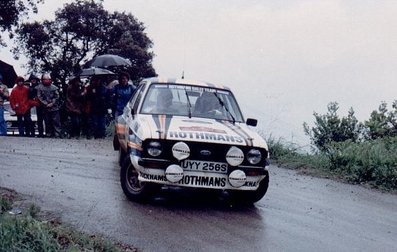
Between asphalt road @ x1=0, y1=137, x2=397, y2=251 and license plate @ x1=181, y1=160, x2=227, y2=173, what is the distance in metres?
0.59

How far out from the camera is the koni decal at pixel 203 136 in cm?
695

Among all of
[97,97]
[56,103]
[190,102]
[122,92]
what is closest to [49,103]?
[56,103]

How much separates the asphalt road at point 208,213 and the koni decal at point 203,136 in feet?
3.25

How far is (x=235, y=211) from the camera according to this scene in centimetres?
739

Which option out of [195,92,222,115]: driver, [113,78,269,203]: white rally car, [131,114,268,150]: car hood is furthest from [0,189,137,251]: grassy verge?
[195,92,222,115]: driver

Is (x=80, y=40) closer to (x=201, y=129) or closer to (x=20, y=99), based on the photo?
(x=20, y=99)

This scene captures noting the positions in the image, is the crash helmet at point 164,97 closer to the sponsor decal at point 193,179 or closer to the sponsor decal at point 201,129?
the sponsor decal at point 201,129

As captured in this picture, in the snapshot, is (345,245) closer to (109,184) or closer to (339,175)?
(109,184)

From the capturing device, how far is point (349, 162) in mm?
11602

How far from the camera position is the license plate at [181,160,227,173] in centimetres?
695

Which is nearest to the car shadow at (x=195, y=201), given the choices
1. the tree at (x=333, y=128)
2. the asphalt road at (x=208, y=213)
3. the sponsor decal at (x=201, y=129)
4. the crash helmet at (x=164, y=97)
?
the asphalt road at (x=208, y=213)

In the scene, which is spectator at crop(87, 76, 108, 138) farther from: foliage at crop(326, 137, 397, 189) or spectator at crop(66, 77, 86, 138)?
foliage at crop(326, 137, 397, 189)

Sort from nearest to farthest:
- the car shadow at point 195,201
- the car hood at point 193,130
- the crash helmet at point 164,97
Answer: the car hood at point 193,130
the car shadow at point 195,201
the crash helmet at point 164,97

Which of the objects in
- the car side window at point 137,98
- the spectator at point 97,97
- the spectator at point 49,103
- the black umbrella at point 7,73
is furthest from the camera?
the black umbrella at point 7,73
